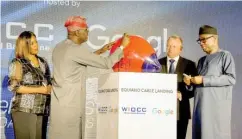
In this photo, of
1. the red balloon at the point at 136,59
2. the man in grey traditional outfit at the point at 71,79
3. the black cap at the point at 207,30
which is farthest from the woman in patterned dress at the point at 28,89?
the black cap at the point at 207,30

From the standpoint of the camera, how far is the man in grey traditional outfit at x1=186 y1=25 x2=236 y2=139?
484 centimetres

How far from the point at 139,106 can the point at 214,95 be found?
1291mm

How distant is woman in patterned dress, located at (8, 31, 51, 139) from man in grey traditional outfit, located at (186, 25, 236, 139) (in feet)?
4.52

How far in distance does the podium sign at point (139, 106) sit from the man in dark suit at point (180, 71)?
41.6 inches

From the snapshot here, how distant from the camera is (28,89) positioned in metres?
4.52

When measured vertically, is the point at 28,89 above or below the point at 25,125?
above

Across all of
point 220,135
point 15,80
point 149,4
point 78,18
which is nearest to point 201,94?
point 220,135

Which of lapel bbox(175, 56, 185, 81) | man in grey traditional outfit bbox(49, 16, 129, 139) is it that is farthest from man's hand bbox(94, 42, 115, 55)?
lapel bbox(175, 56, 185, 81)

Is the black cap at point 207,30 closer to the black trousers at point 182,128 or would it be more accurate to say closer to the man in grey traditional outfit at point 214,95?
the man in grey traditional outfit at point 214,95

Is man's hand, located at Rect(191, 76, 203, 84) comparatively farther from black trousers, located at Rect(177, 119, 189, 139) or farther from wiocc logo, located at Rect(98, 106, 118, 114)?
wiocc logo, located at Rect(98, 106, 118, 114)

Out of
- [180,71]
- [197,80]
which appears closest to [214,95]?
[197,80]

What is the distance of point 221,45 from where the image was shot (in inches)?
198

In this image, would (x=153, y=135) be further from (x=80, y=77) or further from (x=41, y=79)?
(x=41, y=79)

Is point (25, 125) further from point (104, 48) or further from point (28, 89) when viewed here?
point (104, 48)
